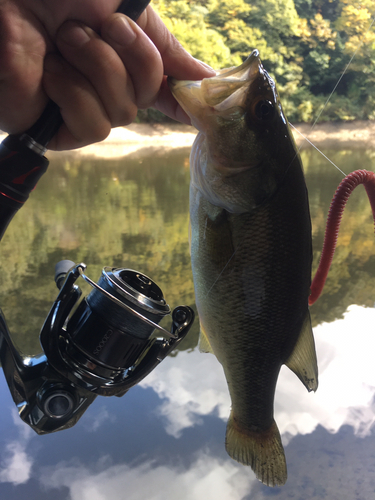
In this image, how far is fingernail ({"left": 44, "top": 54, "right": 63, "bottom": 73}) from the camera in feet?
2.00

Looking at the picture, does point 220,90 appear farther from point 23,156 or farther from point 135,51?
point 23,156

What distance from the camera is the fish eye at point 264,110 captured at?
2.03 ft

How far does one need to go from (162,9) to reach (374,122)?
13.4 ft

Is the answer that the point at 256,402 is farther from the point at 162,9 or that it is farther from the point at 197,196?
the point at 162,9

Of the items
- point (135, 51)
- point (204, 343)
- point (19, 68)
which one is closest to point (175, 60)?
point (135, 51)

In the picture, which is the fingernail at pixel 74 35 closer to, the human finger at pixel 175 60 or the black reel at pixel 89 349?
the human finger at pixel 175 60

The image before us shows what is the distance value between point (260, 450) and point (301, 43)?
3.02 meters

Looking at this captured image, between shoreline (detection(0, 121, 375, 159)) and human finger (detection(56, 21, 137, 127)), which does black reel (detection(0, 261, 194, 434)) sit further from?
shoreline (detection(0, 121, 375, 159))

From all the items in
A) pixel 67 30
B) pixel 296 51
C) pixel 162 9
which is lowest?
pixel 162 9

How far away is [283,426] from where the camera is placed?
1.45m

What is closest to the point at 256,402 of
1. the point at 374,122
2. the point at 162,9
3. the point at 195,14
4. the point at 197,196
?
the point at 197,196

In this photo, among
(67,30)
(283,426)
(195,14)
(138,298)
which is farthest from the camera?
(195,14)

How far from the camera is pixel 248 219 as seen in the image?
2.13 feet

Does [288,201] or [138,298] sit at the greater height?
[288,201]
